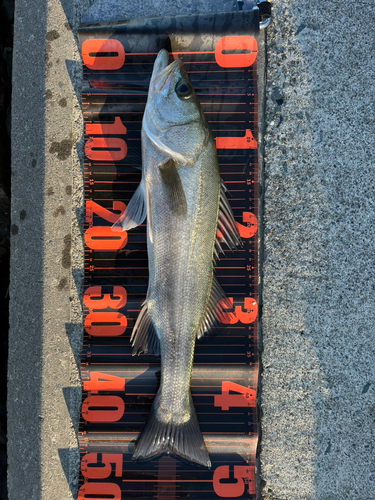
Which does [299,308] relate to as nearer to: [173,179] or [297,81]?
[173,179]

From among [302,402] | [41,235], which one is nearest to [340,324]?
[302,402]

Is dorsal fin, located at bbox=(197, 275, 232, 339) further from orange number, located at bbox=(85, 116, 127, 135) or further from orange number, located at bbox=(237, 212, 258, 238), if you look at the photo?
orange number, located at bbox=(85, 116, 127, 135)

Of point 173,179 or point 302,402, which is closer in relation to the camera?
point 173,179

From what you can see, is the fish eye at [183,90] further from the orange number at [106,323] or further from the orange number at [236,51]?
the orange number at [106,323]

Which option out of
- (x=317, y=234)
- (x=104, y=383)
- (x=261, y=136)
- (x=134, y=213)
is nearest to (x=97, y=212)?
(x=134, y=213)

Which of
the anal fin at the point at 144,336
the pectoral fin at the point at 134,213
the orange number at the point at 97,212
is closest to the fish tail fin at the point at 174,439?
the anal fin at the point at 144,336
